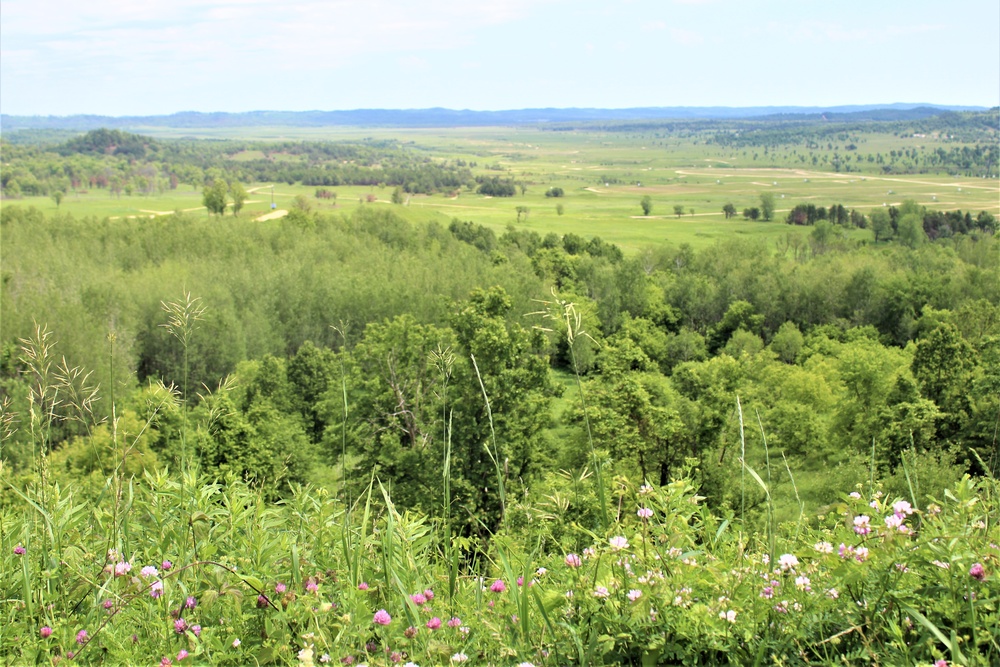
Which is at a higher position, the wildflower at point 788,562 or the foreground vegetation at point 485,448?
the wildflower at point 788,562

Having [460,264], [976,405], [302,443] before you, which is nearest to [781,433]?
[976,405]

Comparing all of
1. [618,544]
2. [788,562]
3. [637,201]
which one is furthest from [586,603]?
[637,201]

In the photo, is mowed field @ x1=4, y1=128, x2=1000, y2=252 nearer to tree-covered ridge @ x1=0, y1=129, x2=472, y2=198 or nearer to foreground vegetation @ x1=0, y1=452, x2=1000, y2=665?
tree-covered ridge @ x1=0, y1=129, x2=472, y2=198

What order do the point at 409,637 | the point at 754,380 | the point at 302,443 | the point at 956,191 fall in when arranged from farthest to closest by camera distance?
the point at 956,191
the point at 754,380
the point at 302,443
the point at 409,637

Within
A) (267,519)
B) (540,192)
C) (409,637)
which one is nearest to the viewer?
(409,637)

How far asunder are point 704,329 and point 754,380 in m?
23.8

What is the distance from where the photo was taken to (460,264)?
57938 millimetres

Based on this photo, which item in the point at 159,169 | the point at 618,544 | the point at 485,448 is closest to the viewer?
the point at 618,544

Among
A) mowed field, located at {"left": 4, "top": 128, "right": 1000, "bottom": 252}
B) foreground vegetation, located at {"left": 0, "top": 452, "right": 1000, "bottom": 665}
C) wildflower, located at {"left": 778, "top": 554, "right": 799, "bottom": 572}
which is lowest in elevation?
mowed field, located at {"left": 4, "top": 128, "right": 1000, "bottom": 252}

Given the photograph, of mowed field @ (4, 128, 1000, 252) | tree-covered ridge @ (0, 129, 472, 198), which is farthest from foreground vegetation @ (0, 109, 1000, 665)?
tree-covered ridge @ (0, 129, 472, 198)

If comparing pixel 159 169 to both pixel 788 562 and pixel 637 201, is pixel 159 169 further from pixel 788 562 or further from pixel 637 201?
pixel 788 562

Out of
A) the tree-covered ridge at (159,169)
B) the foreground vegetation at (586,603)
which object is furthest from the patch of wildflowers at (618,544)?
the tree-covered ridge at (159,169)

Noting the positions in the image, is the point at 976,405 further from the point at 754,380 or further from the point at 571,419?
the point at 571,419

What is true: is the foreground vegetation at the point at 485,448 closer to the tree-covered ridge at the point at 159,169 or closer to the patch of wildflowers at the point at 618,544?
the patch of wildflowers at the point at 618,544
